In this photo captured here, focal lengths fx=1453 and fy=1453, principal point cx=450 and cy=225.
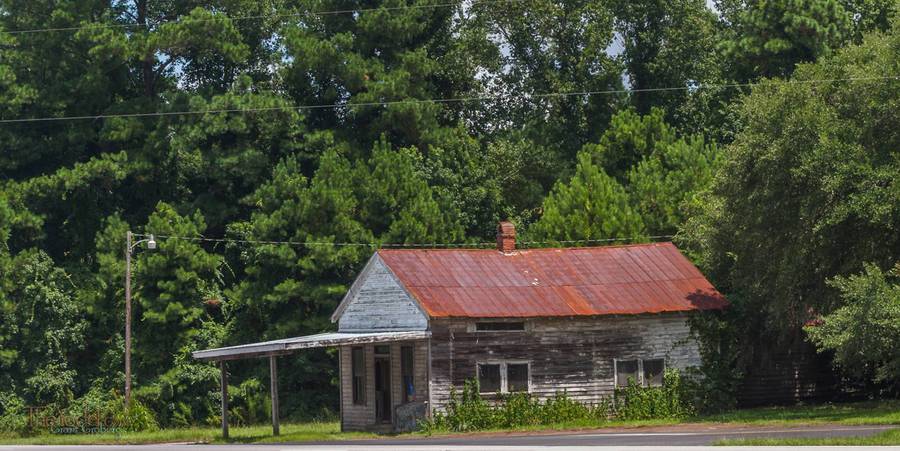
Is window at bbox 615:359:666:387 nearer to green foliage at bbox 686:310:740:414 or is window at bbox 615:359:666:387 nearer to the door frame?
green foliage at bbox 686:310:740:414

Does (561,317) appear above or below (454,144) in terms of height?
below

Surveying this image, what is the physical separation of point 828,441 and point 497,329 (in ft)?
49.9

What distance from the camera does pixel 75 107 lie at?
204 ft

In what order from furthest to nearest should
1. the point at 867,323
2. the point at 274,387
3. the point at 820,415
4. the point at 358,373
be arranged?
1. the point at 358,373
2. the point at 274,387
3. the point at 820,415
4. the point at 867,323

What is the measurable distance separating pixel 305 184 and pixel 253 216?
2480 mm

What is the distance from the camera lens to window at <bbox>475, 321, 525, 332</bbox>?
1620 inches

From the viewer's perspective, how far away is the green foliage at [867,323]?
37.1m

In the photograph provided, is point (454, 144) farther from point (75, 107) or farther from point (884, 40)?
point (884, 40)

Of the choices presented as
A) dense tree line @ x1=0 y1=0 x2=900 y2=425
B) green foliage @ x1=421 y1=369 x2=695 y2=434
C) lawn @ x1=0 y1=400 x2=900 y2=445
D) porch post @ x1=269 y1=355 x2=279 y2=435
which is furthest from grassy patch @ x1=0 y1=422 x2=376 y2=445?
dense tree line @ x1=0 y1=0 x2=900 y2=425

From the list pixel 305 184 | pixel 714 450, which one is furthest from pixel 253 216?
pixel 714 450


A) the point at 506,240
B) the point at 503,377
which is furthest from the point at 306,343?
→ the point at 506,240

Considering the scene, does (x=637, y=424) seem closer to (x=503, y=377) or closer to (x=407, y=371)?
(x=503, y=377)

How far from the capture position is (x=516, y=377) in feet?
136

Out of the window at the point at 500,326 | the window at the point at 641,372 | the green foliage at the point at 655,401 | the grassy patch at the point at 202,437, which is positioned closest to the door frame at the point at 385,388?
the grassy patch at the point at 202,437
